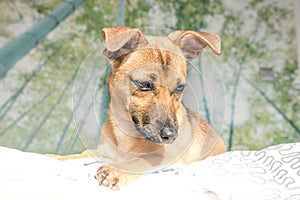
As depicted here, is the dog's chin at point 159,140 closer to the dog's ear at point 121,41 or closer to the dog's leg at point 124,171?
the dog's leg at point 124,171

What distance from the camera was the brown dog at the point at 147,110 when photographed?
1.48m

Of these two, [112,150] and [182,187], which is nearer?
[182,187]

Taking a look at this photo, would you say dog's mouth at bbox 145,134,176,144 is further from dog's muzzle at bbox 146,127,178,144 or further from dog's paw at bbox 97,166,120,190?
dog's paw at bbox 97,166,120,190

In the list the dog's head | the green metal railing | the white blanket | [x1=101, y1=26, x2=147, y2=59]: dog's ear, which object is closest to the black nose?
the dog's head

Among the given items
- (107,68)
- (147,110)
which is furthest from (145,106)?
(107,68)

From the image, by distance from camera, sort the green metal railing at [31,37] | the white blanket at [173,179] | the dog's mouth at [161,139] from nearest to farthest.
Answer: the white blanket at [173,179]
the dog's mouth at [161,139]
the green metal railing at [31,37]

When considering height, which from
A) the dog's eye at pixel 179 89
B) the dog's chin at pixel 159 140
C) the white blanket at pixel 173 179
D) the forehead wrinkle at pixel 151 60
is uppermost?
the forehead wrinkle at pixel 151 60

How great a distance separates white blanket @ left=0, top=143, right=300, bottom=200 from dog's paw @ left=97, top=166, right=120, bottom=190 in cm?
2

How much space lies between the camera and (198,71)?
1731 mm

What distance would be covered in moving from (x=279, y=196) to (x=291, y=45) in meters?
1.00

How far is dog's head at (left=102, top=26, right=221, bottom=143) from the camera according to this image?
1473 mm

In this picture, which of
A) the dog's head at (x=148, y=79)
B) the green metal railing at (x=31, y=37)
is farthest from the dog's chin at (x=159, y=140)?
the green metal railing at (x=31, y=37)

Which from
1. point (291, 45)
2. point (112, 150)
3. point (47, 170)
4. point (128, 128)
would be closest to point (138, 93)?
point (128, 128)

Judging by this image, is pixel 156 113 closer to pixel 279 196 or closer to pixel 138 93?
pixel 138 93
